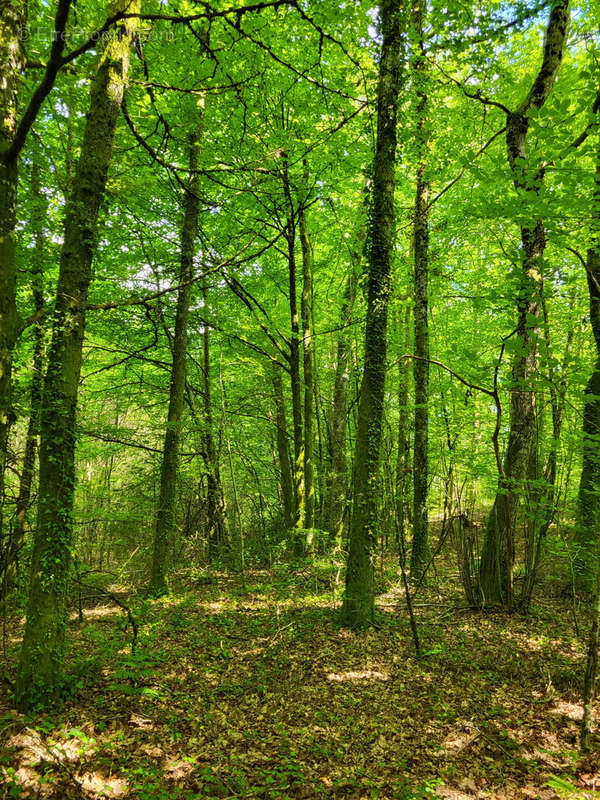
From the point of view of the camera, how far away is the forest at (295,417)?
339 cm

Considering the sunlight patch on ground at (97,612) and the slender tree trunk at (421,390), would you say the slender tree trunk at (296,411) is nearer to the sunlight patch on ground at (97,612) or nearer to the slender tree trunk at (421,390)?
the slender tree trunk at (421,390)

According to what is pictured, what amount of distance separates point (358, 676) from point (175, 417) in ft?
17.7

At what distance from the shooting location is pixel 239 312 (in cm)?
1102

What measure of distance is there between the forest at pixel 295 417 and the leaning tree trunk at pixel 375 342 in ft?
0.13

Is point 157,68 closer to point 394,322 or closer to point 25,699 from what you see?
point 394,322

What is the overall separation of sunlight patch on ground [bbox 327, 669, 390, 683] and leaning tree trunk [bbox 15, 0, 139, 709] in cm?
290

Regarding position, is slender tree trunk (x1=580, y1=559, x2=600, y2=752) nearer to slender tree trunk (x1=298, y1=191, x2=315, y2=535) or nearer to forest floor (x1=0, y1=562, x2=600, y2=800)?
forest floor (x1=0, y1=562, x2=600, y2=800)

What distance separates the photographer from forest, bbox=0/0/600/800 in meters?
3.39

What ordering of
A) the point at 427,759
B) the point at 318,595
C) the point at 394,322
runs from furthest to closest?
the point at 394,322 < the point at 318,595 < the point at 427,759

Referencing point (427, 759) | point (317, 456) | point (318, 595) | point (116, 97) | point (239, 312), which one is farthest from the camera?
point (317, 456)

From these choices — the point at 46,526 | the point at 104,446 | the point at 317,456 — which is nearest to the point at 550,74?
the point at 46,526

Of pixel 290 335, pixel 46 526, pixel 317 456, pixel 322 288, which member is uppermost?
pixel 322 288

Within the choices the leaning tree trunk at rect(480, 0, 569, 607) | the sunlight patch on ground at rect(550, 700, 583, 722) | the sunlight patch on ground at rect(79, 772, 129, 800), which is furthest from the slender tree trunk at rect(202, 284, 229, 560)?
the sunlight patch on ground at rect(550, 700, 583, 722)

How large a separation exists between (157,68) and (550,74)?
612 centimetres
